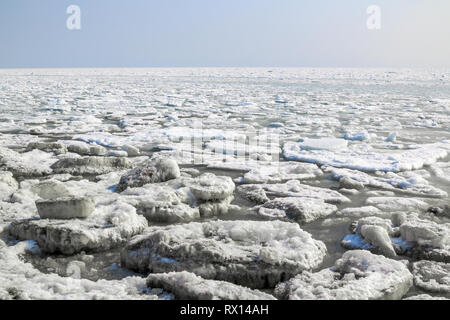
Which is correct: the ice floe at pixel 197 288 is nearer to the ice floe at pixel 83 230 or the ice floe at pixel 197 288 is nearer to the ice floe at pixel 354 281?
the ice floe at pixel 354 281

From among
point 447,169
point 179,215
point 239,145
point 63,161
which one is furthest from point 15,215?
point 447,169

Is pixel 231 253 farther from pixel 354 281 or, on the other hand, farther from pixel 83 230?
pixel 83 230

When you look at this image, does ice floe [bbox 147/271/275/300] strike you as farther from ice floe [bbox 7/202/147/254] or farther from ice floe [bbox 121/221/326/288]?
ice floe [bbox 7/202/147/254]

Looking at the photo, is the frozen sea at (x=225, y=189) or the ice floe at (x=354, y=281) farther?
the frozen sea at (x=225, y=189)

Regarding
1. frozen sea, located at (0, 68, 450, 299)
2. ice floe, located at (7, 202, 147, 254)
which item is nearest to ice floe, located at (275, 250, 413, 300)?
frozen sea, located at (0, 68, 450, 299)

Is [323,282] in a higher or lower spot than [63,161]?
lower

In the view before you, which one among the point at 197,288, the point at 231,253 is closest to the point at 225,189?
the point at 231,253

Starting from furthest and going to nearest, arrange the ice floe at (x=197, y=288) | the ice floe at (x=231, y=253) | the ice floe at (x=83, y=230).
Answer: the ice floe at (x=83, y=230) < the ice floe at (x=231, y=253) < the ice floe at (x=197, y=288)

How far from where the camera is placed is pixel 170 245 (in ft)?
6.57

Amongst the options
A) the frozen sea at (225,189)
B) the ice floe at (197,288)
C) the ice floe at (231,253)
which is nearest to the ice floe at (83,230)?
the frozen sea at (225,189)

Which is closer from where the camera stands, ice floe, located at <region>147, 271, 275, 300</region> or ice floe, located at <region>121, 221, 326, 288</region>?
ice floe, located at <region>147, 271, 275, 300</region>

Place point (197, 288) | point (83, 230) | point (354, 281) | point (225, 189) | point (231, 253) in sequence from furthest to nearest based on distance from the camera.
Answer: point (225, 189)
point (83, 230)
point (231, 253)
point (354, 281)
point (197, 288)
